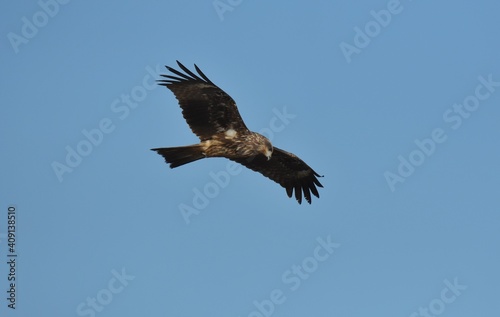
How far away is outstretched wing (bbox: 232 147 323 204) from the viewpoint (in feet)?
60.0

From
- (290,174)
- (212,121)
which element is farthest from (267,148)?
(290,174)

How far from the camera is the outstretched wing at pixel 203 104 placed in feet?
53.0

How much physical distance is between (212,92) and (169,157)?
63.5 inches

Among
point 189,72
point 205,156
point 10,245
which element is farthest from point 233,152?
point 10,245

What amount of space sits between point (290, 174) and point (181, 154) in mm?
3641

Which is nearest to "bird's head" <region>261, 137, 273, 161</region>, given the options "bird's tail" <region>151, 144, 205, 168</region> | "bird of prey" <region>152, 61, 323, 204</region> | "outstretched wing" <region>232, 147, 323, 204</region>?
"bird of prey" <region>152, 61, 323, 204</region>

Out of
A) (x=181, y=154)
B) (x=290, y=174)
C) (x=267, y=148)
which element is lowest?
(x=290, y=174)

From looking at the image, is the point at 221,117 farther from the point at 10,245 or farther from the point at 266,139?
the point at 10,245

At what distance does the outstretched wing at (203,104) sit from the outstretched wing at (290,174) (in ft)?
6.30

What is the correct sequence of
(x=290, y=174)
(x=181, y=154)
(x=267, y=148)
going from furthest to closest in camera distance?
1. (x=290, y=174)
2. (x=267, y=148)
3. (x=181, y=154)

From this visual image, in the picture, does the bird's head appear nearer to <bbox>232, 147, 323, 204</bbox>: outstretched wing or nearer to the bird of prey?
the bird of prey

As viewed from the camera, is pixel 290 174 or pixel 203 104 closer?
pixel 203 104

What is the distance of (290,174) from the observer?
60.8ft

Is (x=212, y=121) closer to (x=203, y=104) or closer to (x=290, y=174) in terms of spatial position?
(x=203, y=104)
